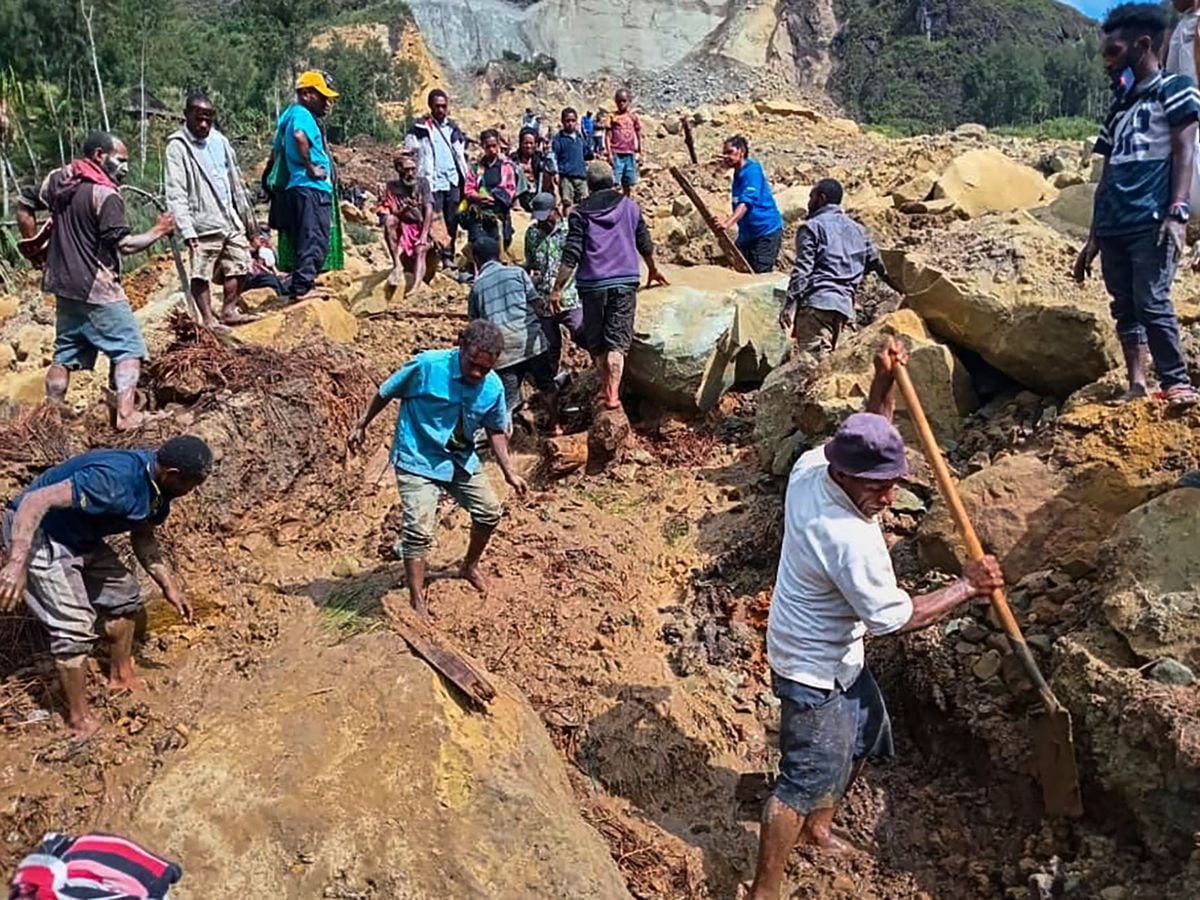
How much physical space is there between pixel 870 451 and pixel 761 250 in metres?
5.84

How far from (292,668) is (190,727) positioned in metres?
0.45

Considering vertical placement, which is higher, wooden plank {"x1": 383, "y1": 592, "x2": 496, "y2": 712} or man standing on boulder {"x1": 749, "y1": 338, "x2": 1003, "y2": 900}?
man standing on boulder {"x1": 749, "y1": 338, "x2": 1003, "y2": 900}

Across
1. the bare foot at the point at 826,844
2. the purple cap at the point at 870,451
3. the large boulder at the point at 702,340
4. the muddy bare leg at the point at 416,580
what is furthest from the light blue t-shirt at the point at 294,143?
the bare foot at the point at 826,844

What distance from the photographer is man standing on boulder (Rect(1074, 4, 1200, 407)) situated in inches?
156

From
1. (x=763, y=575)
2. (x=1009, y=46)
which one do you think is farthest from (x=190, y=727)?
(x=1009, y=46)

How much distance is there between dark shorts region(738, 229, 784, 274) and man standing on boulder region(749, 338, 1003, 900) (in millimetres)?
5359

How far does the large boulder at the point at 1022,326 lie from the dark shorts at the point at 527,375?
244 cm

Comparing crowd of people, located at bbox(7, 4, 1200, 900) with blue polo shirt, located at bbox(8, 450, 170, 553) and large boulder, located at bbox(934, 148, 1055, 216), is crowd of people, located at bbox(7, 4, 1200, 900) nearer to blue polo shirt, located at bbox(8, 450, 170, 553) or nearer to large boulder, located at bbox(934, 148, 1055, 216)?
blue polo shirt, located at bbox(8, 450, 170, 553)

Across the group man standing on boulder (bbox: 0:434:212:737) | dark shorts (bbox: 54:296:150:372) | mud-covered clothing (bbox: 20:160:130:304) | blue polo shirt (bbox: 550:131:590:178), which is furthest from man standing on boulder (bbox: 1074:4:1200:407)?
blue polo shirt (bbox: 550:131:590:178)

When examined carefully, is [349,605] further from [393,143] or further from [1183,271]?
[393,143]

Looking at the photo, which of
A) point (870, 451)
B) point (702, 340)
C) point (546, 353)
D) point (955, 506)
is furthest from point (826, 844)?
point (546, 353)

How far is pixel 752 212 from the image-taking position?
837 cm

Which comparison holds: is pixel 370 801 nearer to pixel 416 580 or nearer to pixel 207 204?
pixel 416 580

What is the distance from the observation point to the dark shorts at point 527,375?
21.7ft
